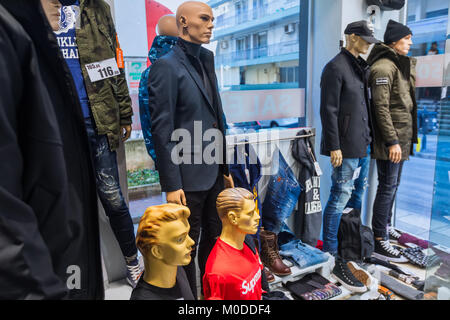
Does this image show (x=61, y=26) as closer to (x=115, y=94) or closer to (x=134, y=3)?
(x=115, y=94)

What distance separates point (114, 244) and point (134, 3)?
1554mm

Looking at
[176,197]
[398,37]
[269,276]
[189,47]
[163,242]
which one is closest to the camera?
[163,242]

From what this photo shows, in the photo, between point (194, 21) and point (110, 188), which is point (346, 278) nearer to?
point (110, 188)

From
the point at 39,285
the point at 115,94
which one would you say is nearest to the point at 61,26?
the point at 115,94

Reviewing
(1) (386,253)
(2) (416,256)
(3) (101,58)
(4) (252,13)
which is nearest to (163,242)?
(3) (101,58)

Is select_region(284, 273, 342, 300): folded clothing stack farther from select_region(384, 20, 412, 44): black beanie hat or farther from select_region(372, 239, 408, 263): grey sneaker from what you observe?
select_region(384, 20, 412, 44): black beanie hat

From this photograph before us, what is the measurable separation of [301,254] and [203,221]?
36.6 inches

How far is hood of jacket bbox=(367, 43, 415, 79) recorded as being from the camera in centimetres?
261

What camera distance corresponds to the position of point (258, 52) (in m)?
2.84

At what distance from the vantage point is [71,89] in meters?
0.78

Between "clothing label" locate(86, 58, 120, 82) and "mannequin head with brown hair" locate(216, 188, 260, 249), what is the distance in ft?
3.01

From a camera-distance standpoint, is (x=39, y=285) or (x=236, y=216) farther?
(x=236, y=216)

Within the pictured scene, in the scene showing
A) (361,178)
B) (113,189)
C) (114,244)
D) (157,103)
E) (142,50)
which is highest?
(142,50)

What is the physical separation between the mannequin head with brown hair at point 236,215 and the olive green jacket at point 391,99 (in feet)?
5.72
